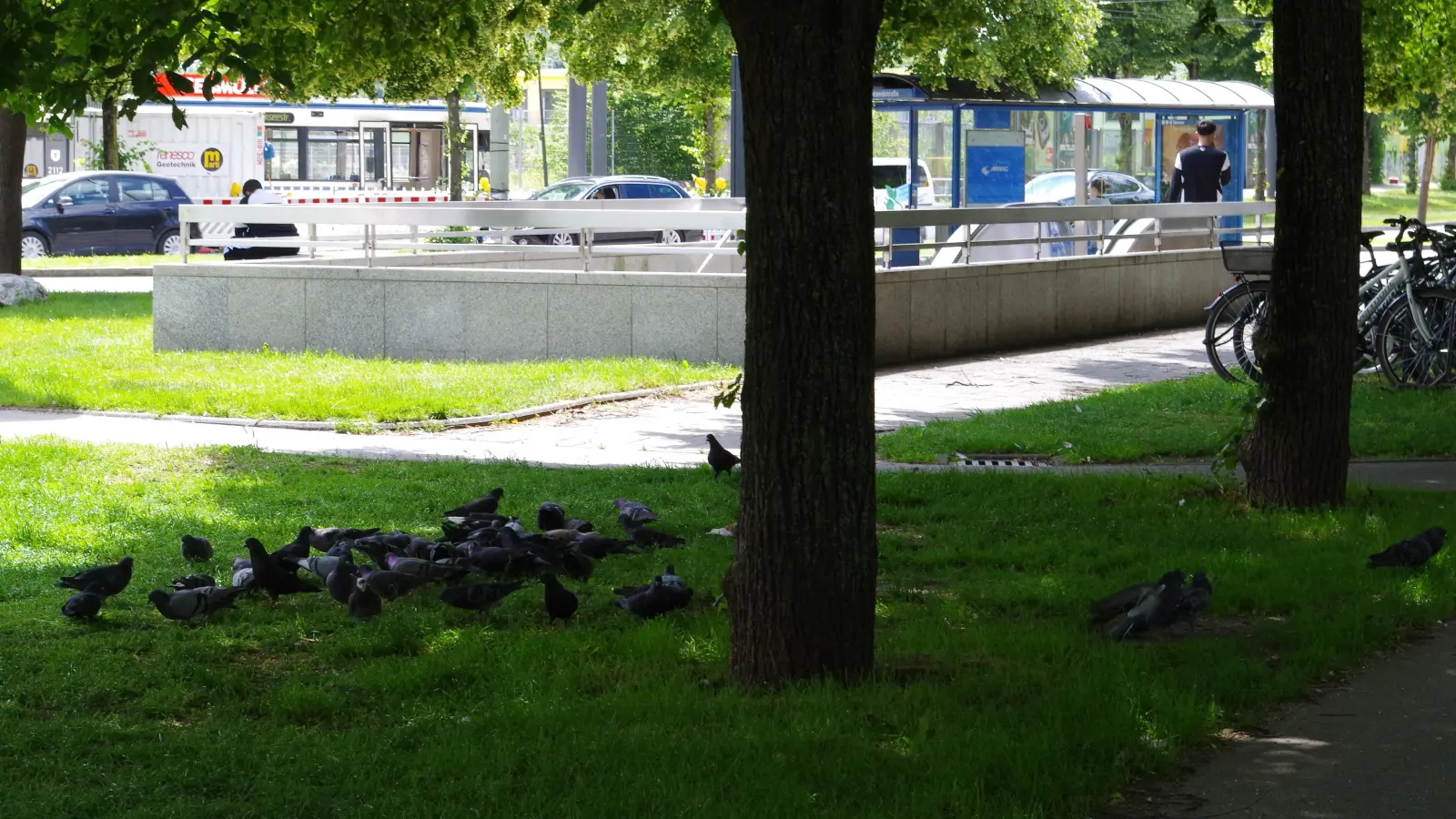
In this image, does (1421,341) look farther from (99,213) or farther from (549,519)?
(99,213)

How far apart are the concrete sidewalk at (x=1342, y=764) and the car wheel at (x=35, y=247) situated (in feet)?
98.6

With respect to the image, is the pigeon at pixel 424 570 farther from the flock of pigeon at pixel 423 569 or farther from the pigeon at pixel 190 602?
the pigeon at pixel 190 602

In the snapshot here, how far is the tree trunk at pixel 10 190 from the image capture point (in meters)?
22.4

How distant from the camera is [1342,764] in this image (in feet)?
15.1

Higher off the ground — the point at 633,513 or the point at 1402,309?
the point at 1402,309

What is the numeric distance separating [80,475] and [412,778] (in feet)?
18.3

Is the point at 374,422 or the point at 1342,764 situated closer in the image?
the point at 1342,764

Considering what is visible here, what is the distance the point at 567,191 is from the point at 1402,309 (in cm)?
2216

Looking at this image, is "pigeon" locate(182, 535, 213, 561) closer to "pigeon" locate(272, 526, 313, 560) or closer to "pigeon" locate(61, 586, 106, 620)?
"pigeon" locate(272, 526, 313, 560)

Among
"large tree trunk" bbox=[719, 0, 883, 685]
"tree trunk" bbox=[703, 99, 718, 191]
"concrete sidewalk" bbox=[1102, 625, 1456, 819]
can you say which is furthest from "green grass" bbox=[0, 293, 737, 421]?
"tree trunk" bbox=[703, 99, 718, 191]

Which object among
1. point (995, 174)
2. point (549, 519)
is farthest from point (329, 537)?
point (995, 174)

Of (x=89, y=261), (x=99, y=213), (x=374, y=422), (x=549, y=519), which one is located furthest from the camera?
(x=99, y=213)

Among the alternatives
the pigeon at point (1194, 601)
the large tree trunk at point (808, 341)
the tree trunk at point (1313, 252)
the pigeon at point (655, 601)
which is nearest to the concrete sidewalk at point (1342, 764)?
the pigeon at point (1194, 601)

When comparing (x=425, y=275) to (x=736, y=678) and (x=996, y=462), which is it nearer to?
(x=996, y=462)
